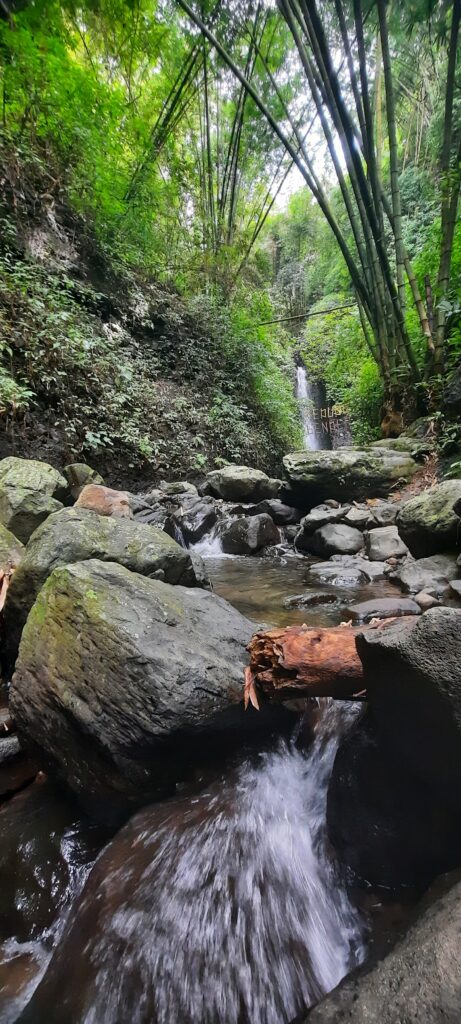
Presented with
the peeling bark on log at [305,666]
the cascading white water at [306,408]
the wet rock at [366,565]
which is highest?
the cascading white water at [306,408]

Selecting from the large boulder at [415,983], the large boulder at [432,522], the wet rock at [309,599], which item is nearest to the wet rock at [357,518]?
the large boulder at [432,522]

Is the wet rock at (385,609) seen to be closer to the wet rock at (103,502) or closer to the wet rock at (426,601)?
the wet rock at (426,601)

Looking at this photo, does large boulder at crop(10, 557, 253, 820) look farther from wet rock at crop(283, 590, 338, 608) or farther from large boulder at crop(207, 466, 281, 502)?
large boulder at crop(207, 466, 281, 502)

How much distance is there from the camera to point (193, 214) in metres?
12.2

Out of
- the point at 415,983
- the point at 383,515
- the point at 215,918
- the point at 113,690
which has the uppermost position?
the point at 113,690

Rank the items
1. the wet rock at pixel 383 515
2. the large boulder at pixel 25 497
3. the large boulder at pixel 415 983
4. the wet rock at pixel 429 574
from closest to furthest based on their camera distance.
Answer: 1. the large boulder at pixel 415 983
2. the wet rock at pixel 429 574
3. the large boulder at pixel 25 497
4. the wet rock at pixel 383 515

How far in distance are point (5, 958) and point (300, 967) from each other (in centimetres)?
103

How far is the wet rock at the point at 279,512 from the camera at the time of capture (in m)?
7.61

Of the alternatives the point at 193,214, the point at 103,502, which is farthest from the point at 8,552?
the point at 193,214

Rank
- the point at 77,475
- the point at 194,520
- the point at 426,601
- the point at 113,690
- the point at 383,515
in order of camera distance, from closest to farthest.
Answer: the point at 113,690
the point at 426,601
the point at 383,515
the point at 77,475
the point at 194,520

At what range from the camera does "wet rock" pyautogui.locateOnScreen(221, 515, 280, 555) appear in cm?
671

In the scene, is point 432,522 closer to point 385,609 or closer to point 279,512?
point 385,609

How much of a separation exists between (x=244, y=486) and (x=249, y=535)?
7.05 ft

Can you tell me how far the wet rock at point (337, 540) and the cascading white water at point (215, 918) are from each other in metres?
3.95
